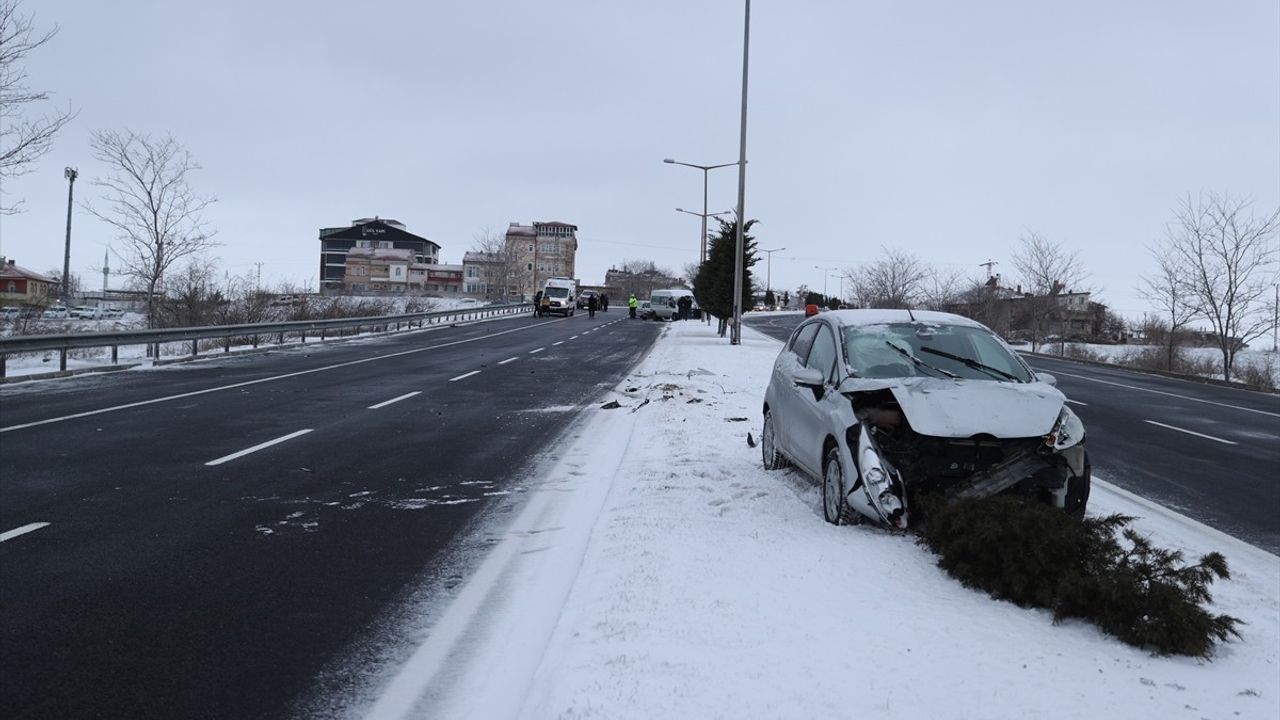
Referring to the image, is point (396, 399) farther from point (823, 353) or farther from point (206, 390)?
point (823, 353)

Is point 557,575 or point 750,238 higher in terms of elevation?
point 750,238

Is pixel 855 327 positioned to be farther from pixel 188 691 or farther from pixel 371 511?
pixel 188 691

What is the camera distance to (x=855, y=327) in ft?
23.5

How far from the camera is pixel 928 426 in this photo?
542 centimetres

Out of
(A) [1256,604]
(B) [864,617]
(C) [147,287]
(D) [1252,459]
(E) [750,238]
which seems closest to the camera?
(B) [864,617]

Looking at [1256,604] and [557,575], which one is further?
[557,575]

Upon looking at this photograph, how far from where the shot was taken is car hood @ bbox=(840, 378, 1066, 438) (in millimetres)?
5426

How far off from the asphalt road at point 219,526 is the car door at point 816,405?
270 centimetres

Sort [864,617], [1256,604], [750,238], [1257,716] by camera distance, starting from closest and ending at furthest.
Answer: [1257,716] → [864,617] → [1256,604] → [750,238]

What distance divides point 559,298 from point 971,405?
5767cm

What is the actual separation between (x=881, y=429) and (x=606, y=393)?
11.2 meters

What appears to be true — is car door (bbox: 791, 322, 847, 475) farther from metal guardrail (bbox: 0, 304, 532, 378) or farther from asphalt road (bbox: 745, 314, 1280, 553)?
metal guardrail (bbox: 0, 304, 532, 378)

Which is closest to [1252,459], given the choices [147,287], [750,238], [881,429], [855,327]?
[855,327]

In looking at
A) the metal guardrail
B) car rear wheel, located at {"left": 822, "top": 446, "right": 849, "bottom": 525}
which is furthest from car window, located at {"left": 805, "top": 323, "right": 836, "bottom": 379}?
the metal guardrail
